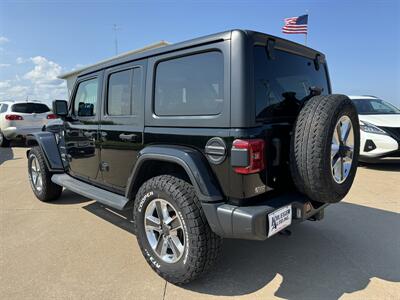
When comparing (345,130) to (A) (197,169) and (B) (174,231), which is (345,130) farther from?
(B) (174,231)

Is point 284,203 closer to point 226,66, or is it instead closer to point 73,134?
point 226,66

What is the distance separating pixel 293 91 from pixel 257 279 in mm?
1631

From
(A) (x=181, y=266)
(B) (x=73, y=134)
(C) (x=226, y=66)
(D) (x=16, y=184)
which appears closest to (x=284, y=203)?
(A) (x=181, y=266)

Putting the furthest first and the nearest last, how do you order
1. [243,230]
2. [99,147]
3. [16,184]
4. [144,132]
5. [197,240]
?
[16,184]
[99,147]
[144,132]
[197,240]
[243,230]

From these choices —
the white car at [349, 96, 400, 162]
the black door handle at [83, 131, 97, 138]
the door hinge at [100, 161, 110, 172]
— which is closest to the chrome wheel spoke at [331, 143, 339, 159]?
the door hinge at [100, 161, 110, 172]

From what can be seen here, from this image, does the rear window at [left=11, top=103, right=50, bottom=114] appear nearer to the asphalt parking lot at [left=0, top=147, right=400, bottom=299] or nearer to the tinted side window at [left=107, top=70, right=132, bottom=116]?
the asphalt parking lot at [left=0, top=147, right=400, bottom=299]

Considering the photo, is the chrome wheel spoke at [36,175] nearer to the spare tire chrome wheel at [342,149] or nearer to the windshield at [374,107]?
the spare tire chrome wheel at [342,149]

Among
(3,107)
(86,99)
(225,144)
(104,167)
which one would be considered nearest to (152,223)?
(225,144)

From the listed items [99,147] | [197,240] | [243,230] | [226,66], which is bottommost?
[197,240]

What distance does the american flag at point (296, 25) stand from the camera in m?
11.8

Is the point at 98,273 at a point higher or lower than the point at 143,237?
lower

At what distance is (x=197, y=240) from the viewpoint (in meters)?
2.30

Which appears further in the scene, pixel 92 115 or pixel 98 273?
pixel 92 115

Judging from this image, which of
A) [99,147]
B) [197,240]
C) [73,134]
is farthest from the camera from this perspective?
[73,134]
